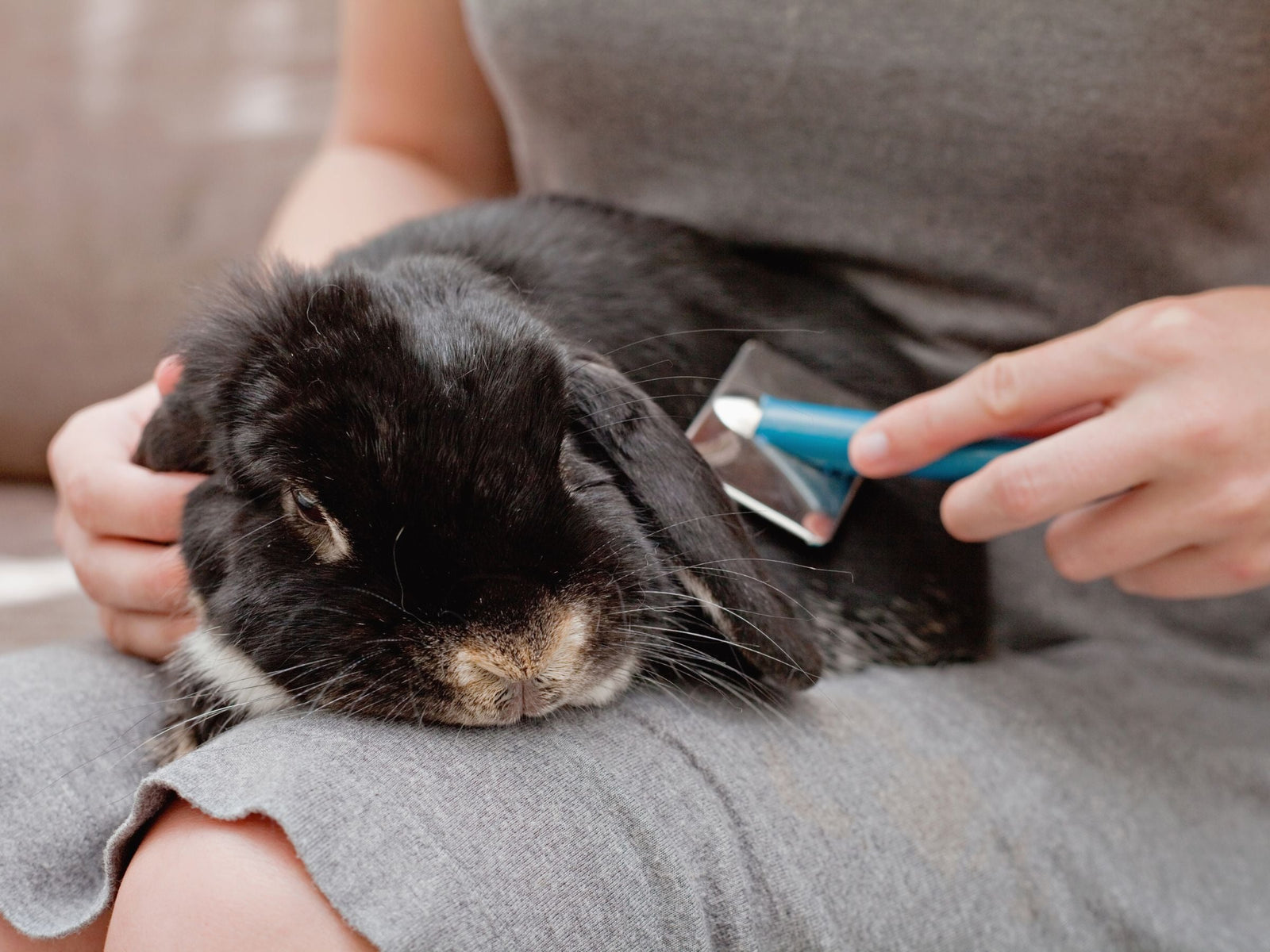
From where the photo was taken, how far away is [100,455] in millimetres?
1081

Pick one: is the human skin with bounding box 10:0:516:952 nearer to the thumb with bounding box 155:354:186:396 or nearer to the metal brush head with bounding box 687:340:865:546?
the thumb with bounding box 155:354:186:396

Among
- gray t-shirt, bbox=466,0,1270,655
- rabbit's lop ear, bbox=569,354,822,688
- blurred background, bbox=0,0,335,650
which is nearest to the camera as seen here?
rabbit's lop ear, bbox=569,354,822,688

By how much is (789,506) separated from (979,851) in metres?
0.38

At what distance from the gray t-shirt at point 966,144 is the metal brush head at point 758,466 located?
12.4 inches

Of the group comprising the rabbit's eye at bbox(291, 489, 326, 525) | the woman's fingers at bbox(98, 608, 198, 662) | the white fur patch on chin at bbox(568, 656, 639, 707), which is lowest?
the woman's fingers at bbox(98, 608, 198, 662)

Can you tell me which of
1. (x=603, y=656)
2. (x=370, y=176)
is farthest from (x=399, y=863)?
(x=370, y=176)

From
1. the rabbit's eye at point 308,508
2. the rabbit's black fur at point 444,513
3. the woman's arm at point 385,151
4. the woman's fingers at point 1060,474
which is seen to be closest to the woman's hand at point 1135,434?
the woman's fingers at point 1060,474

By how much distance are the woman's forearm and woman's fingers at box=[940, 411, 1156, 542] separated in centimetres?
97

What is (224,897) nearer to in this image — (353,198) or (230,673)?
(230,673)

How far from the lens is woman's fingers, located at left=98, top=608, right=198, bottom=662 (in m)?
1.01

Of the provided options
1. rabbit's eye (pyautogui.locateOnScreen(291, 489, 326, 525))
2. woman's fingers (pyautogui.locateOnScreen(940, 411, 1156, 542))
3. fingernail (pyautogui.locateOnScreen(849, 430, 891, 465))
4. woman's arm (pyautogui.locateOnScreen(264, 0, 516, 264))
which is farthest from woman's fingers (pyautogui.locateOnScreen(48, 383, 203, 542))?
woman's fingers (pyautogui.locateOnScreen(940, 411, 1156, 542))

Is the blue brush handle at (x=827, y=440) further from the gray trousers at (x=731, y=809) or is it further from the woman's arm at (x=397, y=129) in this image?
the woman's arm at (x=397, y=129)

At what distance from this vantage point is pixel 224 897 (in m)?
0.65

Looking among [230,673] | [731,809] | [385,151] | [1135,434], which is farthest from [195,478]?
[385,151]
